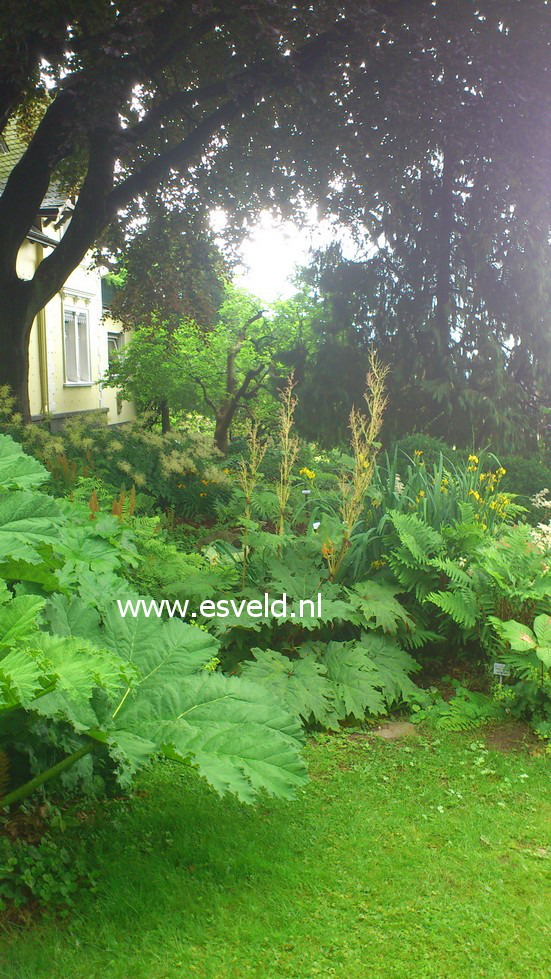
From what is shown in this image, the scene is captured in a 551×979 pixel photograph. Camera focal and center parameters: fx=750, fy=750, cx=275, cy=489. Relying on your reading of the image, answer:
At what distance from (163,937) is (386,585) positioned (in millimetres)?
3029

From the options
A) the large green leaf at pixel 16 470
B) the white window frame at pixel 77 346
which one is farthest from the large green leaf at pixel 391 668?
the white window frame at pixel 77 346

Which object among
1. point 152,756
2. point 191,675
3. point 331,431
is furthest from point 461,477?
point 331,431

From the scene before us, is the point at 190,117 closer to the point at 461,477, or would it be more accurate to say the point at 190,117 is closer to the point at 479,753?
the point at 461,477

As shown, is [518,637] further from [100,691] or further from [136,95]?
[136,95]

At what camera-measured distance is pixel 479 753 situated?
3908 mm

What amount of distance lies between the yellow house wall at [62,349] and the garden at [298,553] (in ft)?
14.4

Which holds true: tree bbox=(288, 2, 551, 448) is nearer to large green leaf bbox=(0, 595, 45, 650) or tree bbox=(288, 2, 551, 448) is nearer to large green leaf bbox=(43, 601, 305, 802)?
large green leaf bbox=(43, 601, 305, 802)

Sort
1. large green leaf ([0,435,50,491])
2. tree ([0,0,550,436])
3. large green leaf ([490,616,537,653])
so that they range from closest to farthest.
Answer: large green leaf ([0,435,50,491]), large green leaf ([490,616,537,653]), tree ([0,0,550,436])

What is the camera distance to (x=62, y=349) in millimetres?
19516

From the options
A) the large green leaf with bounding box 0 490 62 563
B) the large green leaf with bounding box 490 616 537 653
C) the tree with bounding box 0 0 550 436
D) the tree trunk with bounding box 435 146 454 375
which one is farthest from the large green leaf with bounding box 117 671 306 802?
the tree trunk with bounding box 435 146 454 375

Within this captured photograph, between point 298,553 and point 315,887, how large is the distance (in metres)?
2.89

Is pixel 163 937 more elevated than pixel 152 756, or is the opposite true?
pixel 152 756

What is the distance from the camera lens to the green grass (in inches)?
90.8

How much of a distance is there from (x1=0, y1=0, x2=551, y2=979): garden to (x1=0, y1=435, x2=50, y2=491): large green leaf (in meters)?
0.03
